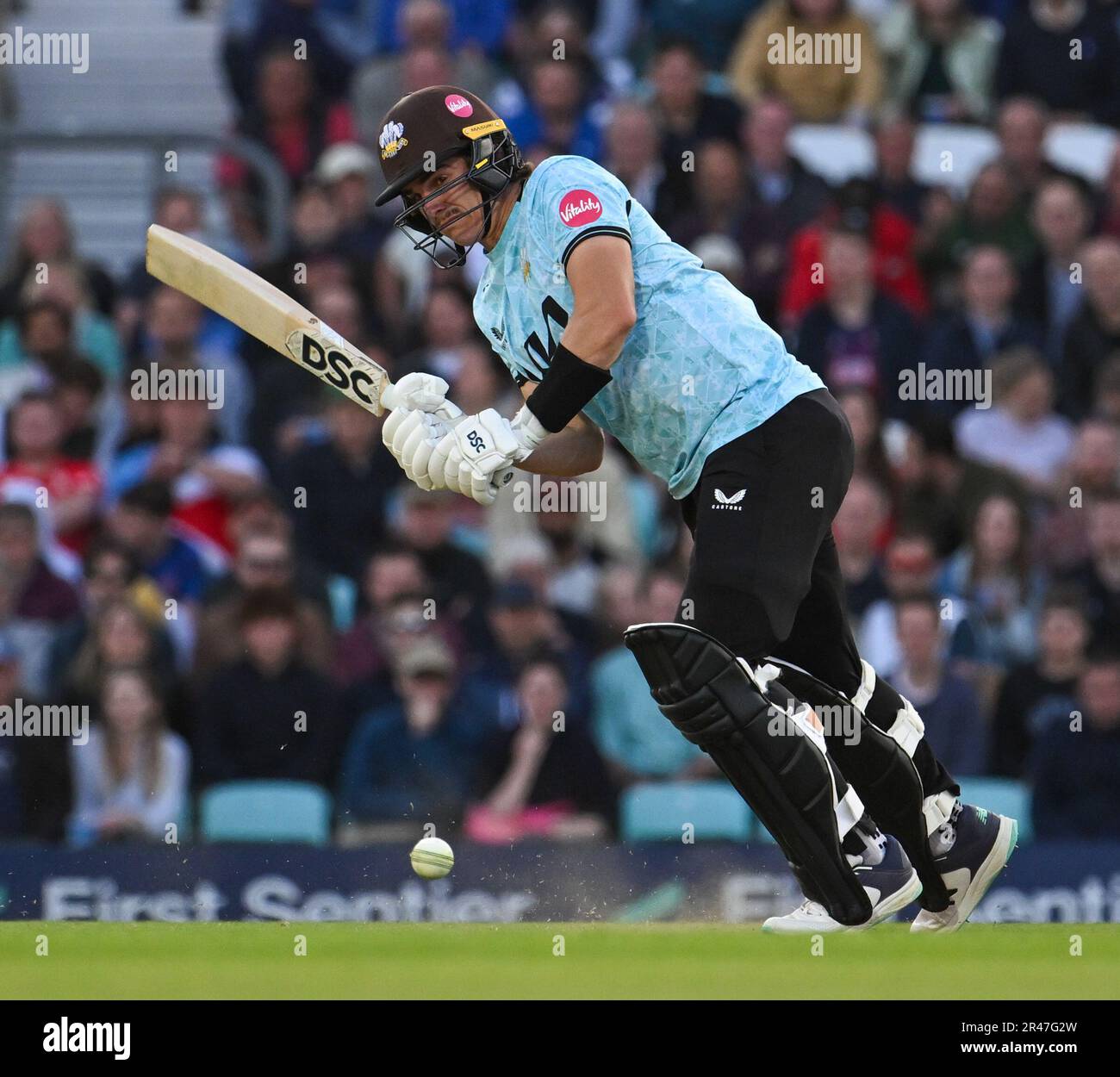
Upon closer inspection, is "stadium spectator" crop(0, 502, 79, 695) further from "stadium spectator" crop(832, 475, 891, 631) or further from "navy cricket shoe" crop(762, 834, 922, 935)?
"navy cricket shoe" crop(762, 834, 922, 935)

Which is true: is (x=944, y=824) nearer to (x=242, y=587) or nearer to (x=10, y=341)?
(x=242, y=587)

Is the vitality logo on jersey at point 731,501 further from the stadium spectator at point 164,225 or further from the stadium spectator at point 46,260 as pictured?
the stadium spectator at point 46,260

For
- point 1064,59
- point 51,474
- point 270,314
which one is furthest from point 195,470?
point 1064,59

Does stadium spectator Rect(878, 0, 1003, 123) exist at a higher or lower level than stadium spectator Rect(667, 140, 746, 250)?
higher

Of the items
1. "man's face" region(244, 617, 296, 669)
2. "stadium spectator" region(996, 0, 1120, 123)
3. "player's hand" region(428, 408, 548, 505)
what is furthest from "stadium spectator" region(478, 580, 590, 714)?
"stadium spectator" region(996, 0, 1120, 123)

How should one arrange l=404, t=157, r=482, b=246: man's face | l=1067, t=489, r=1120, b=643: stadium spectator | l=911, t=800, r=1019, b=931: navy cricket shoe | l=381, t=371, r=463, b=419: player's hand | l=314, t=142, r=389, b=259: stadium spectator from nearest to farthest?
l=404, t=157, r=482, b=246: man's face
l=381, t=371, r=463, b=419: player's hand
l=911, t=800, r=1019, b=931: navy cricket shoe
l=1067, t=489, r=1120, b=643: stadium spectator
l=314, t=142, r=389, b=259: stadium spectator

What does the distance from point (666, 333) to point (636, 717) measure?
3796mm

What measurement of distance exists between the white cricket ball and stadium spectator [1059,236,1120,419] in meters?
5.09

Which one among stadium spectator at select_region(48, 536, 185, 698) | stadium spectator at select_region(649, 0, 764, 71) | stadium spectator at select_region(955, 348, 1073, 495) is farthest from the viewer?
stadium spectator at select_region(649, 0, 764, 71)

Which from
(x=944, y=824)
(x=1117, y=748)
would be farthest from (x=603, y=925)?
(x=1117, y=748)

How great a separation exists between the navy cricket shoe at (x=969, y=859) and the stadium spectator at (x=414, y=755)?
312 cm

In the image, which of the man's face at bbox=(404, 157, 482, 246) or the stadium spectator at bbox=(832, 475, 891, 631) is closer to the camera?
the man's face at bbox=(404, 157, 482, 246)

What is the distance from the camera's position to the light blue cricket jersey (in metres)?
5.46

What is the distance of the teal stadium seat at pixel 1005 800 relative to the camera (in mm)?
8562
